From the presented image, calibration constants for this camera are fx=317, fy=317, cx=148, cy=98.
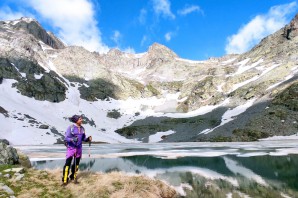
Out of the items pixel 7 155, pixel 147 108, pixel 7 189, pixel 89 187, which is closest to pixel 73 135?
pixel 89 187

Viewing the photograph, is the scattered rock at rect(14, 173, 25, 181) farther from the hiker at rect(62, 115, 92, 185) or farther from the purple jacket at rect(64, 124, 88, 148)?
the purple jacket at rect(64, 124, 88, 148)

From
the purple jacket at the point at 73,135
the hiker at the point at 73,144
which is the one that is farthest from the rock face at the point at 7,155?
the purple jacket at the point at 73,135

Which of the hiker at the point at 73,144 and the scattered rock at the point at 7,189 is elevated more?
the hiker at the point at 73,144

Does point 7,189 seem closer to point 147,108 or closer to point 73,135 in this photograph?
point 73,135

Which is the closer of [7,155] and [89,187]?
[89,187]

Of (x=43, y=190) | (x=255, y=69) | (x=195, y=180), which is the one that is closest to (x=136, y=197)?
(x=43, y=190)

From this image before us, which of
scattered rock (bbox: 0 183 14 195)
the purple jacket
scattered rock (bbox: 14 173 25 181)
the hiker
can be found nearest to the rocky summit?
the hiker

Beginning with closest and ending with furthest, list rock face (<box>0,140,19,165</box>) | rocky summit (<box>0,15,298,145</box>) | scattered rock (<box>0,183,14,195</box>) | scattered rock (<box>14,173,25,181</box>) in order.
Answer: scattered rock (<box>0,183,14,195</box>)
scattered rock (<box>14,173,25,181</box>)
rock face (<box>0,140,19,165</box>)
rocky summit (<box>0,15,298,145</box>)

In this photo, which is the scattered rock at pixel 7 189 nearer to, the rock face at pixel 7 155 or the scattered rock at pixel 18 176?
the scattered rock at pixel 18 176

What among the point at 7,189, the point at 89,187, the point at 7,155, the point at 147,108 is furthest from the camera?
the point at 147,108

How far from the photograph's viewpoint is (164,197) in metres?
18.2

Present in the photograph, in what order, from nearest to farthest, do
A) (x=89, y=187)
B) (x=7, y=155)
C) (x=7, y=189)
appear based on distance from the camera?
(x=7, y=189) → (x=89, y=187) → (x=7, y=155)

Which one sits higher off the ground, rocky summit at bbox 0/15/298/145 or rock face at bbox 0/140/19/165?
rocky summit at bbox 0/15/298/145

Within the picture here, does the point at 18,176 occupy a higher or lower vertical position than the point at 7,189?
higher
